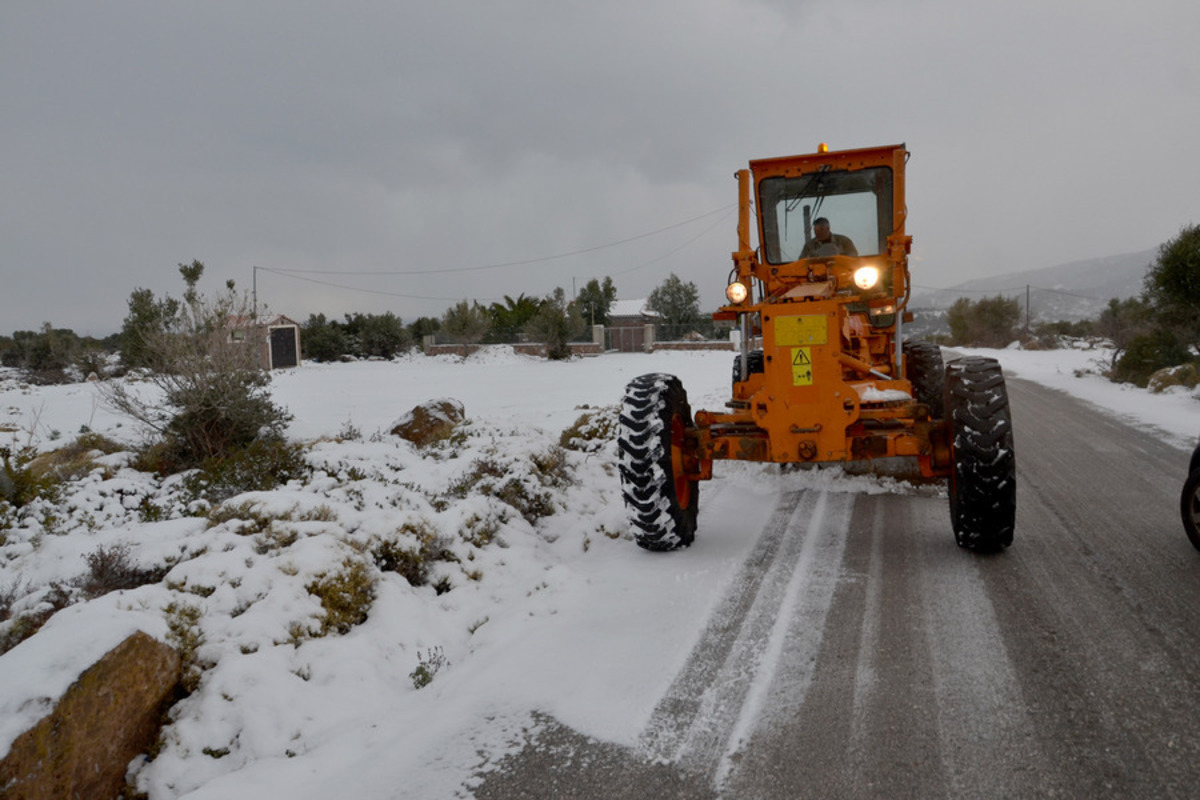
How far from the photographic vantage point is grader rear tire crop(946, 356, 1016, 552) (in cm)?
439

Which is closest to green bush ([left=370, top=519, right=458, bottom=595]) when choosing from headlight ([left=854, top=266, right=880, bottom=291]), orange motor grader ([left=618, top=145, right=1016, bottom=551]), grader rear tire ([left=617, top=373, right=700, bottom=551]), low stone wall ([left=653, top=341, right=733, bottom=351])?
grader rear tire ([left=617, top=373, right=700, bottom=551])

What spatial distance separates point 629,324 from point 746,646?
59102mm

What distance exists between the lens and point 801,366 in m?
4.82

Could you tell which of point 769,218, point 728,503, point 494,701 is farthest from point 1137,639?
point 769,218

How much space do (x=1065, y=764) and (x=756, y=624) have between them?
1539 millimetres

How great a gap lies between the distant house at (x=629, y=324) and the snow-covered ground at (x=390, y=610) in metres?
37.2

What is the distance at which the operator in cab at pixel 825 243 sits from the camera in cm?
692

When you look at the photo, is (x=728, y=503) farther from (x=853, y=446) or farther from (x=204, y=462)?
(x=204, y=462)

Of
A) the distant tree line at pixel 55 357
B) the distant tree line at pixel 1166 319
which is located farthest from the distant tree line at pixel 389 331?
the distant tree line at pixel 1166 319

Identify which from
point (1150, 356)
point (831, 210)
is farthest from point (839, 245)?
point (1150, 356)

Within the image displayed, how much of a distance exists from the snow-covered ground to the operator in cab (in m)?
2.25

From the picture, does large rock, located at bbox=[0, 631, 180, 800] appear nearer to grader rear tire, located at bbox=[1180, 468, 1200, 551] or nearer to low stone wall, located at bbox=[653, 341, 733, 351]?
grader rear tire, located at bbox=[1180, 468, 1200, 551]

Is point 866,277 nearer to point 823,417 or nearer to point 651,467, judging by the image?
point 823,417

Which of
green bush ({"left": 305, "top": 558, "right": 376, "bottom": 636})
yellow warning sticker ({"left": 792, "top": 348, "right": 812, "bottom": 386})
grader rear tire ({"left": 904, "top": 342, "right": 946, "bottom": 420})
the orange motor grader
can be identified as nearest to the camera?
green bush ({"left": 305, "top": 558, "right": 376, "bottom": 636})
